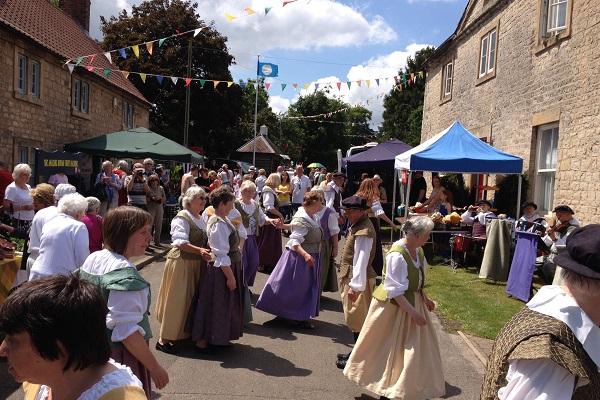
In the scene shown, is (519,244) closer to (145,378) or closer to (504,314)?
(504,314)

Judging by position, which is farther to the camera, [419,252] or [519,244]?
[519,244]

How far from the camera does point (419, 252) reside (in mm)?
4680

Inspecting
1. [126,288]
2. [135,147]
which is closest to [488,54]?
[135,147]

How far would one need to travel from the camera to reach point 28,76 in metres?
15.0

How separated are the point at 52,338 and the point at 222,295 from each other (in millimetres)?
4179

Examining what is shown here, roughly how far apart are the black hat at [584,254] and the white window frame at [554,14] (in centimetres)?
1109

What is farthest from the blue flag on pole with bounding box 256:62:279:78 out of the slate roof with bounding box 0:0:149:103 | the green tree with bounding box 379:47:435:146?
the green tree with bounding box 379:47:435:146

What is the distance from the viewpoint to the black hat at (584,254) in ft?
6.31

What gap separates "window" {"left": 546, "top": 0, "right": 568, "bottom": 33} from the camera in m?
11.6

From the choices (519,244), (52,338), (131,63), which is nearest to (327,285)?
(519,244)

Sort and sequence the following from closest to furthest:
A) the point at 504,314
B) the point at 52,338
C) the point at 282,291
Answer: the point at 52,338 → the point at 282,291 → the point at 504,314

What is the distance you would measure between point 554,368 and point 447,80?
19.8 metres

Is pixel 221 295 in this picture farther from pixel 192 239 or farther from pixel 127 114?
pixel 127 114

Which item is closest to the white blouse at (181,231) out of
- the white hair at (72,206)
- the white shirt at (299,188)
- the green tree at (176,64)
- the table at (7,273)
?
the white hair at (72,206)
